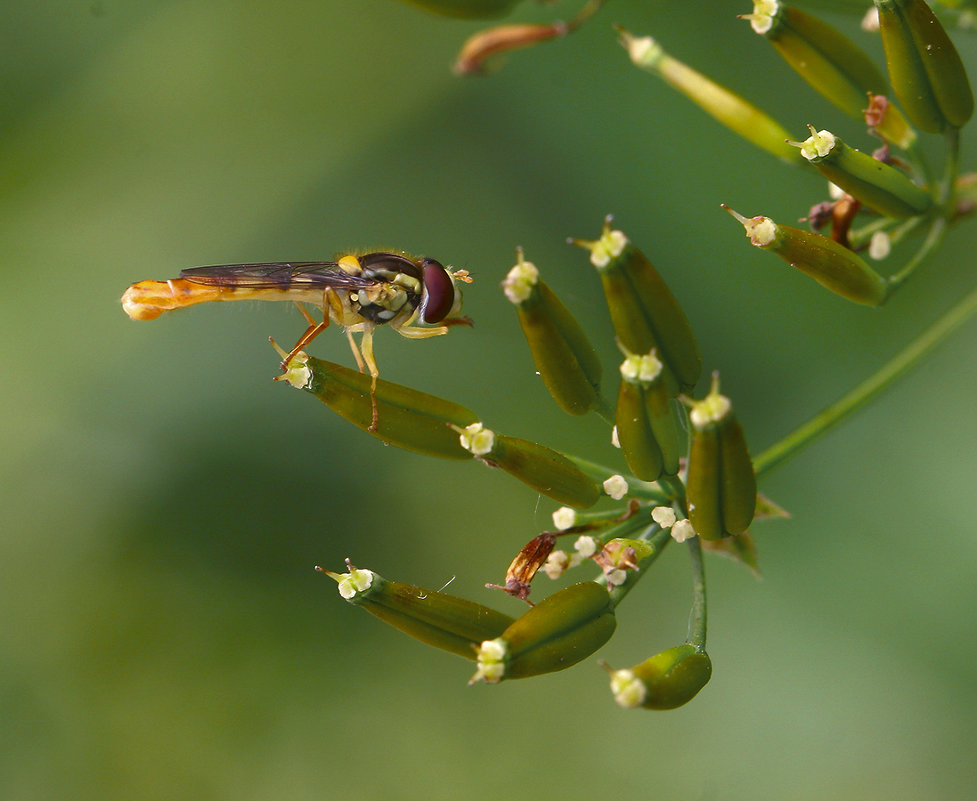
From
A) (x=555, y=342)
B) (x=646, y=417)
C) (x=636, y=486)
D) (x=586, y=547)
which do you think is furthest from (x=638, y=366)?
(x=586, y=547)

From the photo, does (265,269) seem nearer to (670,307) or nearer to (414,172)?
(670,307)

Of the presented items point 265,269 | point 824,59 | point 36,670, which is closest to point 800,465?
point 824,59

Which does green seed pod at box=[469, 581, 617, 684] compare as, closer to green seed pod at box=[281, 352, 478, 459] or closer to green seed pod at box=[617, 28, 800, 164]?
green seed pod at box=[281, 352, 478, 459]

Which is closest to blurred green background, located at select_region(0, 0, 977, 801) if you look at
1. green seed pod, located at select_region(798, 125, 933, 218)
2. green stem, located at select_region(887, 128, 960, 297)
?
green stem, located at select_region(887, 128, 960, 297)

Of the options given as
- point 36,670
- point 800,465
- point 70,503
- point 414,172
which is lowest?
point 36,670

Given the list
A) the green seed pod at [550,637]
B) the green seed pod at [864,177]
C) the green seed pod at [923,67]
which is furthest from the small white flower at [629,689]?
the green seed pod at [923,67]

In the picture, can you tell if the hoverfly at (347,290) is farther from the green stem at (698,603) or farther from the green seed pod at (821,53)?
the green seed pod at (821,53)

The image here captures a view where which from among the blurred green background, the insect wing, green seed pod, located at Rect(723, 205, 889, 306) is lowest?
the blurred green background
